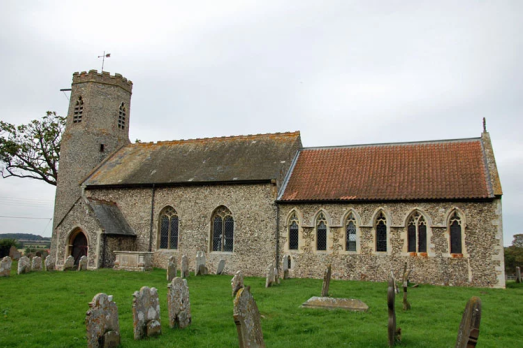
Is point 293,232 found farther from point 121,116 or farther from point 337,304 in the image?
point 121,116

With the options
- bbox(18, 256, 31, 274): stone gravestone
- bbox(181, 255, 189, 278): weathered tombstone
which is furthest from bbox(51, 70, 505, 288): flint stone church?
bbox(18, 256, 31, 274): stone gravestone

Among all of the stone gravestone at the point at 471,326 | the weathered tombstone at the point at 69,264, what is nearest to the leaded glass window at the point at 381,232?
the stone gravestone at the point at 471,326

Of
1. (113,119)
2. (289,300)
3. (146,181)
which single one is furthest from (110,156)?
(289,300)

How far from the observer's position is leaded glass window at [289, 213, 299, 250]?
21.4 m

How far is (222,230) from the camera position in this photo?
75.1 feet

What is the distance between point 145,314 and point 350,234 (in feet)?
43.2

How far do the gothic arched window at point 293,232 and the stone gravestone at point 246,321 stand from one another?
45.3 feet

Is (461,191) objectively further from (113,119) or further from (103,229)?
(113,119)

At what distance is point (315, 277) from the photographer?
20.5 meters

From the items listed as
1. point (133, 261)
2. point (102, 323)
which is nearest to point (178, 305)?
point (102, 323)

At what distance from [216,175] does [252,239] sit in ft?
13.2

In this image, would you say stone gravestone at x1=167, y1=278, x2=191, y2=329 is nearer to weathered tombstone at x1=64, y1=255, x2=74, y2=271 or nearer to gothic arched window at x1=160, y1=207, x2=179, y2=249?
weathered tombstone at x1=64, y1=255, x2=74, y2=271

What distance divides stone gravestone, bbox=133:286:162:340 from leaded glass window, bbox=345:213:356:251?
41.5 ft

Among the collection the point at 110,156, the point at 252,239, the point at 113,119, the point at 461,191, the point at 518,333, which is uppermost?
the point at 113,119
